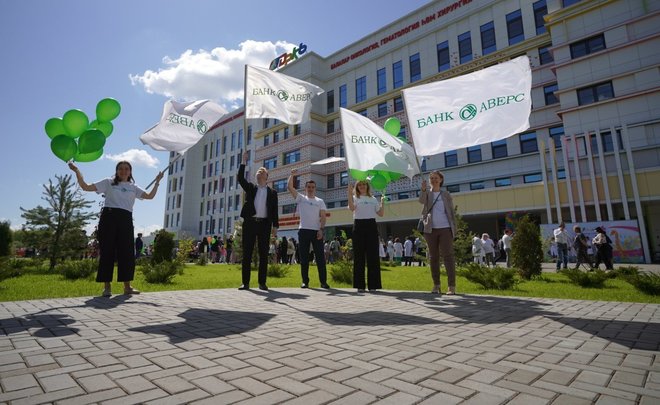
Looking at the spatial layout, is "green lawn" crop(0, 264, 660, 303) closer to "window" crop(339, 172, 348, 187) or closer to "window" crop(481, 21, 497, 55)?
"window" crop(481, 21, 497, 55)

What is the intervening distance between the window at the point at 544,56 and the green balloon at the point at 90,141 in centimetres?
3415

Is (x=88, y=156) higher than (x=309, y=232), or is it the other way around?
(x=88, y=156)

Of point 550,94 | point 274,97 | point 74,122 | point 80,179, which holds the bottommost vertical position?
point 80,179

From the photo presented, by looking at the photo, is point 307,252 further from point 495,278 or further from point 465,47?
point 465,47

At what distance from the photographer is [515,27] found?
31.2 m

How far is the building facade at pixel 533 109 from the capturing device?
23.4m

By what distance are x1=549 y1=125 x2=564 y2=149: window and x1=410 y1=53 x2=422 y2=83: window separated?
1421 cm

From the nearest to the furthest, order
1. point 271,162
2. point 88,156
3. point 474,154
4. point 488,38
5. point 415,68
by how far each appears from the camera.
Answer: point 88,156
point 474,154
point 488,38
point 415,68
point 271,162

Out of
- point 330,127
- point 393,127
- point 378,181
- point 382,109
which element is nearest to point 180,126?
point 378,181

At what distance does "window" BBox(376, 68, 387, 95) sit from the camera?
4012 cm

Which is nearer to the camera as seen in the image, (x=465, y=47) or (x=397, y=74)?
(x=465, y=47)

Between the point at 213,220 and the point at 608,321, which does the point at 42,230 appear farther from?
the point at 213,220

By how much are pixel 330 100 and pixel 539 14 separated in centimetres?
2432

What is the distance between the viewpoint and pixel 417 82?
3675cm
